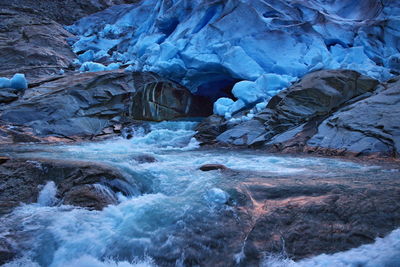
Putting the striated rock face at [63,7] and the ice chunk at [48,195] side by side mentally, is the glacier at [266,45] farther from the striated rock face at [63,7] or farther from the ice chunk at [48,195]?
the striated rock face at [63,7]

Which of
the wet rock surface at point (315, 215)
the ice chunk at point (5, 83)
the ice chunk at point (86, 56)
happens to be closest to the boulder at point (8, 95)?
the ice chunk at point (5, 83)

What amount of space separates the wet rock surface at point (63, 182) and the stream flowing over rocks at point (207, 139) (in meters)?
0.02

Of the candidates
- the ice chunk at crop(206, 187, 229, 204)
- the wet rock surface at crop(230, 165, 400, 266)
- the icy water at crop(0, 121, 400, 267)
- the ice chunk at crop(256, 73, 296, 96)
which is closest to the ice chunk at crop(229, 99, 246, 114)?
the ice chunk at crop(256, 73, 296, 96)

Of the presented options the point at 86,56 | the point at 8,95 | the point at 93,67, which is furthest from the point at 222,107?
the point at 86,56

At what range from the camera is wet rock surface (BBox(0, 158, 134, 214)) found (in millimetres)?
2559

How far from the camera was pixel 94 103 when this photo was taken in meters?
7.80

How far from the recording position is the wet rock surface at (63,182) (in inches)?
101

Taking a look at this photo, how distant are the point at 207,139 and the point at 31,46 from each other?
8741 millimetres

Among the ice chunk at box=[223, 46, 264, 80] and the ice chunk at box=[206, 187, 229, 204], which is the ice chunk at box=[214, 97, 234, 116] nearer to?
the ice chunk at box=[223, 46, 264, 80]

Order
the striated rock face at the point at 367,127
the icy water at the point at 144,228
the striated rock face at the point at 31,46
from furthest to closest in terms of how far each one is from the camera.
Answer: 1. the striated rock face at the point at 31,46
2. the striated rock face at the point at 367,127
3. the icy water at the point at 144,228

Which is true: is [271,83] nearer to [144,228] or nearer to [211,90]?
[211,90]

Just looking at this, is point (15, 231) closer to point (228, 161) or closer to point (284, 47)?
point (228, 161)

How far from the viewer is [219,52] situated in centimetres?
823

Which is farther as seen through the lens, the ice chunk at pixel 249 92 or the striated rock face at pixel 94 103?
the ice chunk at pixel 249 92
